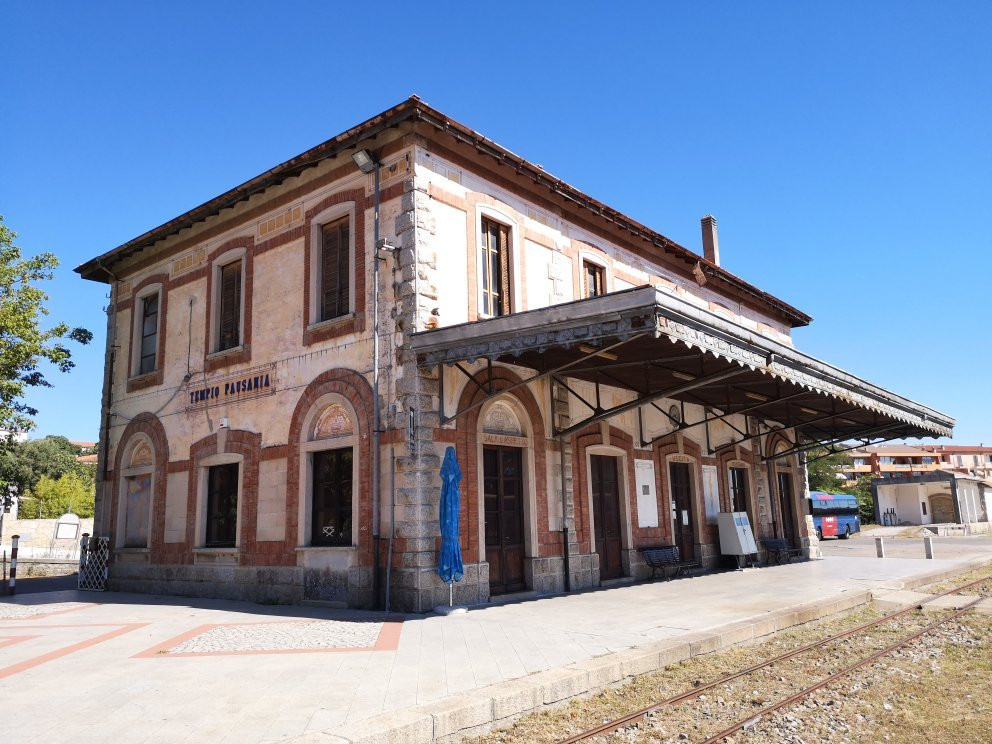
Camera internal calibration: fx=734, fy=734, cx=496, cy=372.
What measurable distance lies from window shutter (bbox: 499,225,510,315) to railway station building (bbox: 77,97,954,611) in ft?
0.19

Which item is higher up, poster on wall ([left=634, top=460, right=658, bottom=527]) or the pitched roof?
the pitched roof

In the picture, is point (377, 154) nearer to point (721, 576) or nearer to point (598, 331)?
point (598, 331)

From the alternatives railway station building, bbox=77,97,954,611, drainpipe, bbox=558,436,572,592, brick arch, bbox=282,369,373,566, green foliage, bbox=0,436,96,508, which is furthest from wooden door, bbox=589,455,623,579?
green foliage, bbox=0,436,96,508

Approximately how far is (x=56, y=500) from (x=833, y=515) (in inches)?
1903

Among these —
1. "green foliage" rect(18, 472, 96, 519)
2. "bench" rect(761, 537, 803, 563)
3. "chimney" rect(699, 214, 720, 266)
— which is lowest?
"bench" rect(761, 537, 803, 563)

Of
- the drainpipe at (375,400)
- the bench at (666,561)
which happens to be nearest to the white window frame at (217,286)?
→ the drainpipe at (375,400)

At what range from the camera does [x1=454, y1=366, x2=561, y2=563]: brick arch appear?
37.2 feet

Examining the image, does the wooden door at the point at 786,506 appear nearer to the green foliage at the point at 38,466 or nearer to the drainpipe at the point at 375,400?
the drainpipe at the point at 375,400

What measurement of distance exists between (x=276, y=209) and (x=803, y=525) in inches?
672

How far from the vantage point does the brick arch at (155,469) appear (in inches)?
604

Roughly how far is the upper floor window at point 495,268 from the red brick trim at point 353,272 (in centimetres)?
207

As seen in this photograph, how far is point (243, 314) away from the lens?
47.4 ft

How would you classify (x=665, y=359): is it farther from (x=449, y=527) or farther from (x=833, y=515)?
(x=833, y=515)

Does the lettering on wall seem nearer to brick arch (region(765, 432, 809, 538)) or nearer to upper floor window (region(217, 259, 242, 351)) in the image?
upper floor window (region(217, 259, 242, 351))
